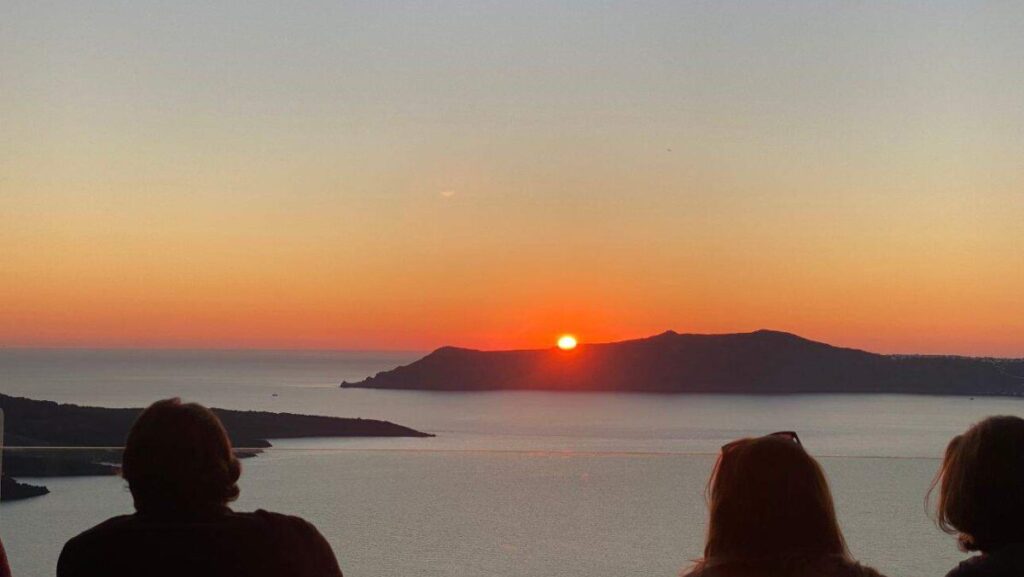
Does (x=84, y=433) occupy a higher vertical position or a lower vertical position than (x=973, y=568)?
higher

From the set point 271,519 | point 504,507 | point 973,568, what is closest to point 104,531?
point 271,519

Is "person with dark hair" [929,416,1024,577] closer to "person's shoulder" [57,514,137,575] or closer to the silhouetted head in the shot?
the silhouetted head

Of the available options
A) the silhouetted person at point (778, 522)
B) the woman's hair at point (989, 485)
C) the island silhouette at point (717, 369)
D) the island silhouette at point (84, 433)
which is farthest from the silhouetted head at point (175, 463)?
the island silhouette at point (717, 369)

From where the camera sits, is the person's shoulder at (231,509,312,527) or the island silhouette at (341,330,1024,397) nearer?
the person's shoulder at (231,509,312,527)

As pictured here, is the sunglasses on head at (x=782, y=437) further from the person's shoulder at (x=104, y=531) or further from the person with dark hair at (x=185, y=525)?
the person's shoulder at (x=104, y=531)

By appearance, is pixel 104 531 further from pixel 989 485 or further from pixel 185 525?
pixel 989 485

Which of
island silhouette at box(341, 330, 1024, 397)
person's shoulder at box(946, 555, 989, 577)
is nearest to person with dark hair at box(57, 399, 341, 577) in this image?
person's shoulder at box(946, 555, 989, 577)

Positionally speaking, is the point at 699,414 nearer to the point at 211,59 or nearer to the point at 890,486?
the point at 211,59
